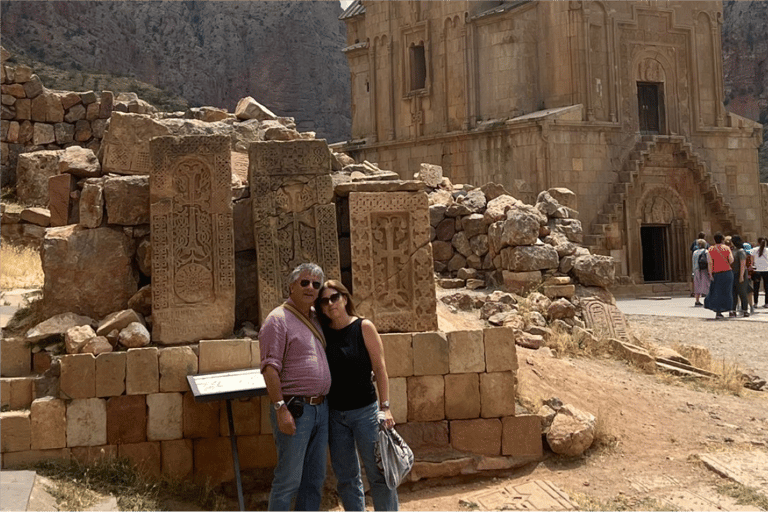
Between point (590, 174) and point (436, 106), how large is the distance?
5505mm

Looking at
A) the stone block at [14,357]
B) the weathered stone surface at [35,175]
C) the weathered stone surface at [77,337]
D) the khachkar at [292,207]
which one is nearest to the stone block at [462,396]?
the khachkar at [292,207]

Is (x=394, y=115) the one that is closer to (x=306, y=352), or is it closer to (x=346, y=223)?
(x=346, y=223)

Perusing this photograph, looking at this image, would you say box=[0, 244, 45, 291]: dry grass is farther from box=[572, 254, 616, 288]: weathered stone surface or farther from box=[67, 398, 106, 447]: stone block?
box=[572, 254, 616, 288]: weathered stone surface

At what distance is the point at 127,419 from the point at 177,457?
480mm

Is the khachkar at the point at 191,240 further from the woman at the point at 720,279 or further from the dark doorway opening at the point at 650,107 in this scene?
the dark doorway opening at the point at 650,107

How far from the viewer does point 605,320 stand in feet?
35.3

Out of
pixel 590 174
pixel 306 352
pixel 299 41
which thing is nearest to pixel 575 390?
pixel 306 352

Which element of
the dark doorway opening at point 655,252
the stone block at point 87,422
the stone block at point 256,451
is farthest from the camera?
the dark doorway opening at point 655,252

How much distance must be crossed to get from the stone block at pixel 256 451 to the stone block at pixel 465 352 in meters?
1.65

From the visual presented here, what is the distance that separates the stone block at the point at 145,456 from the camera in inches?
231

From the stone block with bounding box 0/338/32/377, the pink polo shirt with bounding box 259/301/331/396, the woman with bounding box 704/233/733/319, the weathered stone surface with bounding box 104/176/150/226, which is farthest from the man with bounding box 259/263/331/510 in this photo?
the woman with bounding box 704/233/733/319

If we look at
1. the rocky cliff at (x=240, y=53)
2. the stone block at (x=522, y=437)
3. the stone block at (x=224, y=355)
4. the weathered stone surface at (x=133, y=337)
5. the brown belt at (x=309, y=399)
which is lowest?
the stone block at (x=522, y=437)

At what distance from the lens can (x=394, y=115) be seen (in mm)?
24969

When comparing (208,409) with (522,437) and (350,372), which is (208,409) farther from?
(522,437)
